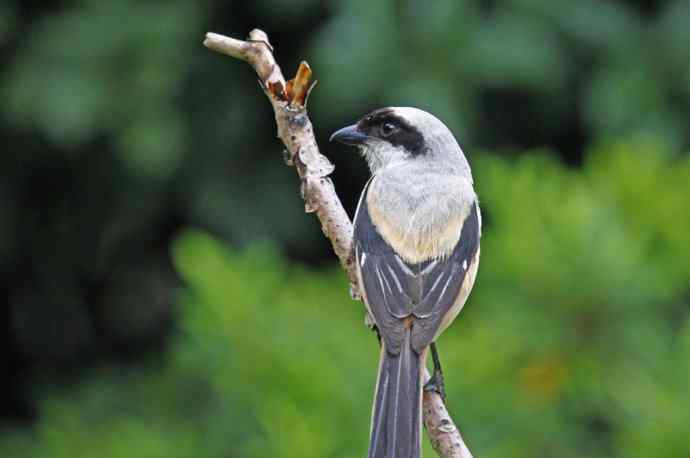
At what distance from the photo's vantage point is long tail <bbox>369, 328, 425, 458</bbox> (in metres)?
3.25

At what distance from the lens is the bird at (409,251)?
11.1ft

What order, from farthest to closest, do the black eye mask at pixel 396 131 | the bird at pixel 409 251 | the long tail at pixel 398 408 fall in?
the black eye mask at pixel 396 131 < the bird at pixel 409 251 < the long tail at pixel 398 408

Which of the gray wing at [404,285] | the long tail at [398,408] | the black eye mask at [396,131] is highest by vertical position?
the black eye mask at [396,131]

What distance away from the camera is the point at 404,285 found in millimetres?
3787

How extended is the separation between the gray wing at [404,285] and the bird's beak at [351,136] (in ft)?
1.83

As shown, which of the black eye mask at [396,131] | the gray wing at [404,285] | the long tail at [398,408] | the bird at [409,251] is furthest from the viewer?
the black eye mask at [396,131]

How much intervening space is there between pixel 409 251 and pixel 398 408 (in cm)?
66

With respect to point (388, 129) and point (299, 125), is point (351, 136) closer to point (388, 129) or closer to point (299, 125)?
point (388, 129)

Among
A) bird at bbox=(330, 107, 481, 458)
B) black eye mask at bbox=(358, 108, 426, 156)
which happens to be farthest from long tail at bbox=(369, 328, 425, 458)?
black eye mask at bbox=(358, 108, 426, 156)

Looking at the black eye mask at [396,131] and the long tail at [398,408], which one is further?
the black eye mask at [396,131]

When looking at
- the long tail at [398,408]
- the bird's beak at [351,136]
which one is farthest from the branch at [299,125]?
the bird's beak at [351,136]

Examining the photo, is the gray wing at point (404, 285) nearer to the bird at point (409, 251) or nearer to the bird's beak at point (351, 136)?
the bird at point (409, 251)

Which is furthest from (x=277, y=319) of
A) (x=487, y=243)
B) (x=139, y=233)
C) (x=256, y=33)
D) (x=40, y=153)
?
(x=256, y=33)

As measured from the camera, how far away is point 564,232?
5.37 metres
